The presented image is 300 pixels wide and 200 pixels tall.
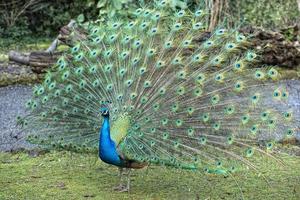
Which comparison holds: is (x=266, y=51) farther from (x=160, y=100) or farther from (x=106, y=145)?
(x=106, y=145)

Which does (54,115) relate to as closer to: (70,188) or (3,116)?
(70,188)

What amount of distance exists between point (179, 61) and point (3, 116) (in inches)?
153

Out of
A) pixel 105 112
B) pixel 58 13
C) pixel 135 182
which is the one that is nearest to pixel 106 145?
pixel 105 112

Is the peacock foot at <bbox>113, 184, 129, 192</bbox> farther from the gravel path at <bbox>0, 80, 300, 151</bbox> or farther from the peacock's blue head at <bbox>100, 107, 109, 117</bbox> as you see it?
the gravel path at <bbox>0, 80, 300, 151</bbox>

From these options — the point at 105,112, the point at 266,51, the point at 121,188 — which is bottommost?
the point at 121,188

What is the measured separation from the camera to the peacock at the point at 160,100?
17.1ft

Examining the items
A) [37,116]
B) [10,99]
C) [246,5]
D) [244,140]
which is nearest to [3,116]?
[10,99]

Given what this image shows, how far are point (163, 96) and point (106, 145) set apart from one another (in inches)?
25.4

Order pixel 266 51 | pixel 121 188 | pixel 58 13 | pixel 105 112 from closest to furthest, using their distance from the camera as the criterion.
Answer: pixel 105 112 < pixel 121 188 < pixel 266 51 < pixel 58 13

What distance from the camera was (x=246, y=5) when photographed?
1413 cm

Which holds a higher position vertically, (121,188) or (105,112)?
(105,112)

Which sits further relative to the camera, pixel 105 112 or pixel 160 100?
pixel 160 100

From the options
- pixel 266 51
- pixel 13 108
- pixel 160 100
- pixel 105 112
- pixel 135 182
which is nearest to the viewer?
pixel 105 112

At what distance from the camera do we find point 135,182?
19.5 ft
